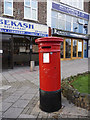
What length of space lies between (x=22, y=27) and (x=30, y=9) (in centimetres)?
233

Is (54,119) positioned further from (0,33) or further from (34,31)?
(34,31)

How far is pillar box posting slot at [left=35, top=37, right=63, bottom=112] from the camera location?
2577 millimetres

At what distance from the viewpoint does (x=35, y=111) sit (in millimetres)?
2678

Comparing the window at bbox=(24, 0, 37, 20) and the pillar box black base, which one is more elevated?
the window at bbox=(24, 0, 37, 20)

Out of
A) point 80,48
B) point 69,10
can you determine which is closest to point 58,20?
point 69,10

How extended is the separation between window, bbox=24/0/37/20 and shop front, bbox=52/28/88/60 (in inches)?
132

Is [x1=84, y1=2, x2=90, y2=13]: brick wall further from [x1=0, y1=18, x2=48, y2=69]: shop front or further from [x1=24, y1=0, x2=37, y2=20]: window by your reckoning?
[x1=24, y1=0, x2=37, y2=20]: window

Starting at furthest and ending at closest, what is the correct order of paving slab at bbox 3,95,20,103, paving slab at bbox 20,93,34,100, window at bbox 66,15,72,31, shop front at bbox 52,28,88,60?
window at bbox 66,15,72,31
shop front at bbox 52,28,88,60
paving slab at bbox 20,93,34,100
paving slab at bbox 3,95,20,103

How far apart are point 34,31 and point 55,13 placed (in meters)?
4.70

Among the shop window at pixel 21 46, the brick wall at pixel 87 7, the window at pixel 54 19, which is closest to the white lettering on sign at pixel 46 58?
the shop window at pixel 21 46

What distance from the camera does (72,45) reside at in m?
15.1

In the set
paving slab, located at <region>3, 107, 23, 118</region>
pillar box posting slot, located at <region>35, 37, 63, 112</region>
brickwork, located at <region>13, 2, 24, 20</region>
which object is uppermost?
brickwork, located at <region>13, 2, 24, 20</region>

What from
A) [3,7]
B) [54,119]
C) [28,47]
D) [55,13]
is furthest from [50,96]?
[55,13]

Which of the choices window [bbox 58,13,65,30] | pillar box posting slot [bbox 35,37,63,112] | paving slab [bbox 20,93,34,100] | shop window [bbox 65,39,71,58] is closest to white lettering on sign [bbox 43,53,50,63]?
pillar box posting slot [bbox 35,37,63,112]
